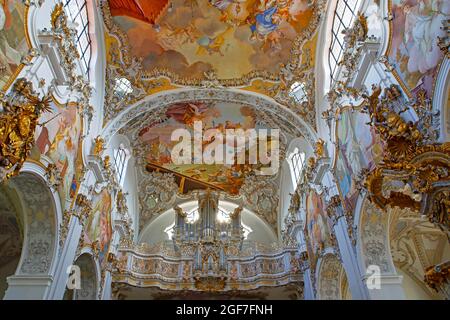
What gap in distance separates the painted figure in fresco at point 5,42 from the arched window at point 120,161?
31.3ft

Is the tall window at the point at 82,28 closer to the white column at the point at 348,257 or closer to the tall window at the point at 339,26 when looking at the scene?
the tall window at the point at 339,26

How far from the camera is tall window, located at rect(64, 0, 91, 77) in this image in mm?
13078

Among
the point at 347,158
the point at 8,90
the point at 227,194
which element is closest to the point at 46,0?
the point at 8,90

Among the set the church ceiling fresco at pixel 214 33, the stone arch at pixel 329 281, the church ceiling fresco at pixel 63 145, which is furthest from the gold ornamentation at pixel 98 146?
the stone arch at pixel 329 281

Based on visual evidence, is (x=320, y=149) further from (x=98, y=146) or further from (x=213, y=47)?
(x=98, y=146)

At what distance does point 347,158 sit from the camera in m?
12.3

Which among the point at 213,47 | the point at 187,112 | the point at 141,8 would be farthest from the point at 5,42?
the point at 187,112

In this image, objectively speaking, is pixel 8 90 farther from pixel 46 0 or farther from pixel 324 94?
pixel 324 94

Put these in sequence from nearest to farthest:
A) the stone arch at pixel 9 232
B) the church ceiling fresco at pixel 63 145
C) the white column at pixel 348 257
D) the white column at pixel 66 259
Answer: the church ceiling fresco at pixel 63 145
the white column at pixel 66 259
the white column at pixel 348 257
the stone arch at pixel 9 232

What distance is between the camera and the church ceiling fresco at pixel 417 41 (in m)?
7.71

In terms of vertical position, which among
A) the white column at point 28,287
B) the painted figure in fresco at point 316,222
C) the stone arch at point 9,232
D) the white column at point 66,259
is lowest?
the white column at point 28,287

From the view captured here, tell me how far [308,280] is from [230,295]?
12.1 feet

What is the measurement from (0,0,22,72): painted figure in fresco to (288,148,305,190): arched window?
12944mm

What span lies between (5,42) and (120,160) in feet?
34.7
